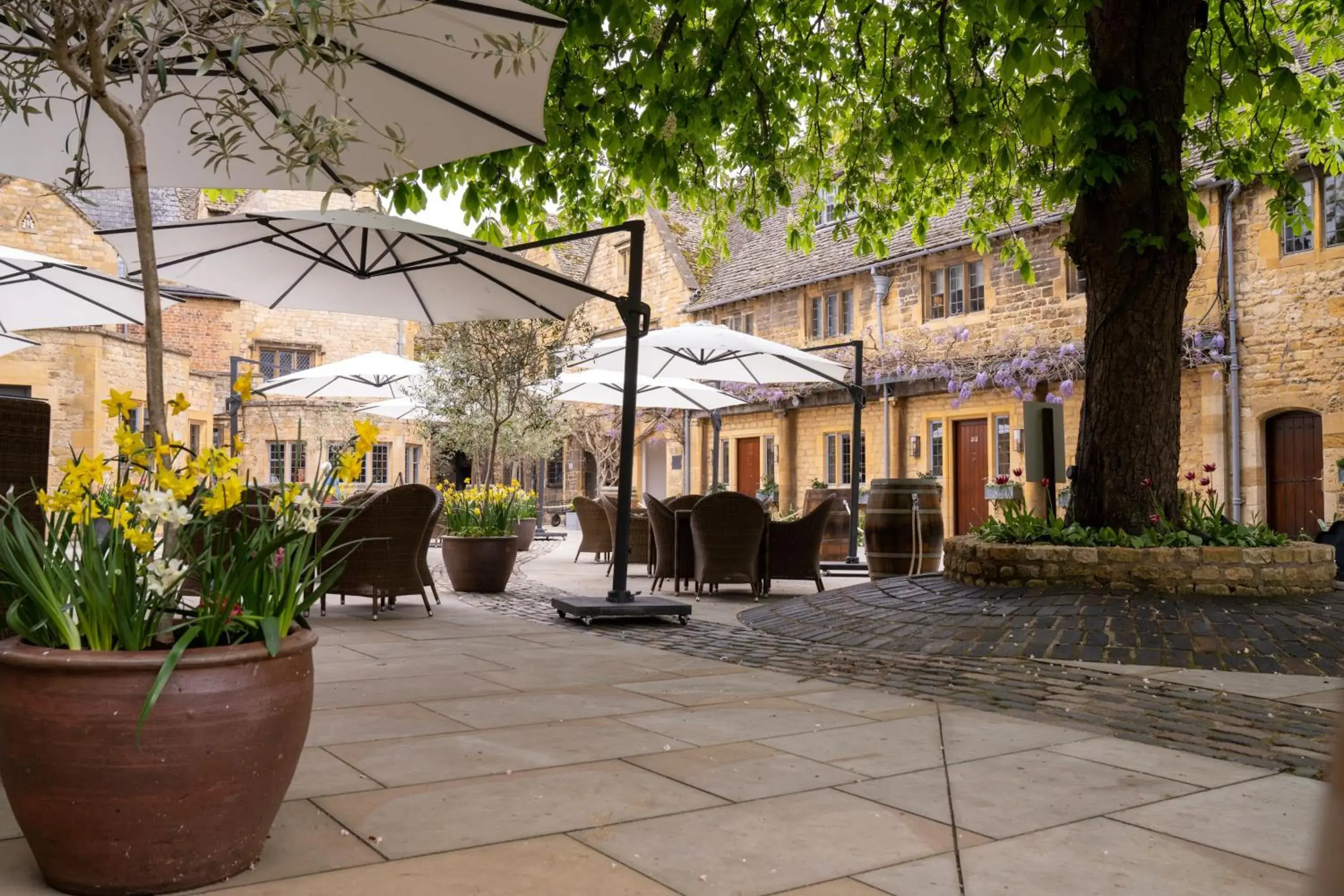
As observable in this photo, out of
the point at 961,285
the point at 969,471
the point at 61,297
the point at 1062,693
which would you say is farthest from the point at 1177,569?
the point at 961,285

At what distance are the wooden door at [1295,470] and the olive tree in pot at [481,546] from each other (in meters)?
10.2

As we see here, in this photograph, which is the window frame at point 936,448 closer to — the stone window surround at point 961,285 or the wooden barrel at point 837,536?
the stone window surround at point 961,285

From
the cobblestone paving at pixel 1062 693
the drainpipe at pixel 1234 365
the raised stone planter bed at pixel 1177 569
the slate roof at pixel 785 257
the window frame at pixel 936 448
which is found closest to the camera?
the cobblestone paving at pixel 1062 693

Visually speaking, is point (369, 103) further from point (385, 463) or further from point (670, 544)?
point (385, 463)

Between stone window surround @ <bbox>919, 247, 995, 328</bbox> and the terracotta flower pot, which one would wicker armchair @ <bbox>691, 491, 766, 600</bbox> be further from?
stone window surround @ <bbox>919, 247, 995, 328</bbox>

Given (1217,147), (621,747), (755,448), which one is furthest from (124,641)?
(755,448)

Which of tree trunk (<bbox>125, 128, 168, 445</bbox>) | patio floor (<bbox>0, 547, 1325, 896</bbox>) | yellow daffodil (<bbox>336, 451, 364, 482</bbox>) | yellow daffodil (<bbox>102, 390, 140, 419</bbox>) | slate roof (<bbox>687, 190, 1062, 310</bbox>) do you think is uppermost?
slate roof (<bbox>687, 190, 1062, 310</bbox>)

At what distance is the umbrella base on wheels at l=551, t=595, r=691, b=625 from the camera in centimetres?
784

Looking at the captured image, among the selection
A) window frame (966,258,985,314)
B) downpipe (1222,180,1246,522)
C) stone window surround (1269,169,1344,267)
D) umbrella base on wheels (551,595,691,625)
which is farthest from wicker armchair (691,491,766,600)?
window frame (966,258,985,314)

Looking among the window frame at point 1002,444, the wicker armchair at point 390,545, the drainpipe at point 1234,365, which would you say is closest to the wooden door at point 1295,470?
the drainpipe at point 1234,365

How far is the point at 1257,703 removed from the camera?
16.4 feet

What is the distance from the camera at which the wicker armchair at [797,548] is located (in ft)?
32.5

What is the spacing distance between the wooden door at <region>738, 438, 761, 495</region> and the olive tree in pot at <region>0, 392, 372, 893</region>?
21.6 meters

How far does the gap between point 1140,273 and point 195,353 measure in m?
26.5
